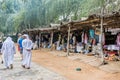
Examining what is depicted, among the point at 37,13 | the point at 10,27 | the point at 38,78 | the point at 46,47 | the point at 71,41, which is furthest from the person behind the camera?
the point at 10,27

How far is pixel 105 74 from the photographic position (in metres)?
10.4

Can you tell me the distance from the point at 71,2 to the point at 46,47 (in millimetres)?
5570

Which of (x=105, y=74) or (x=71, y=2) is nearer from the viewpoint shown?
(x=105, y=74)

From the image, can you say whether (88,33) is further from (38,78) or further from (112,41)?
(38,78)

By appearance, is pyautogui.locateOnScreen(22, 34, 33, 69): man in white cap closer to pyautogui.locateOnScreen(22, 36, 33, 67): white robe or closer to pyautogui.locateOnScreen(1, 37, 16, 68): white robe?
pyautogui.locateOnScreen(22, 36, 33, 67): white robe

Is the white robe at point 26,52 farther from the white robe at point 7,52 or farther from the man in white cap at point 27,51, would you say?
the white robe at point 7,52

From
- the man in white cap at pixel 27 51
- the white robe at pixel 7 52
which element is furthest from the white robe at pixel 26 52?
the white robe at pixel 7 52

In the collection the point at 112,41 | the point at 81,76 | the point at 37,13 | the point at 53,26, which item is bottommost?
the point at 81,76

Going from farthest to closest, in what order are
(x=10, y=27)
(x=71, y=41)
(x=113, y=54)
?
(x=10, y=27)
(x=71, y=41)
(x=113, y=54)

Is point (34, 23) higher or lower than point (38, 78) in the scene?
higher

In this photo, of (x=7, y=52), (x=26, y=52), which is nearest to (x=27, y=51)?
(x=26, y=52)

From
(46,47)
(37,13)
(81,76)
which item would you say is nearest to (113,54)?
(81,76)

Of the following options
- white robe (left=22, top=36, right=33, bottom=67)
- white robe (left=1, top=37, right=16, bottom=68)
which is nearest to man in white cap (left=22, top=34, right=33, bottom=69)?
white robe (left=22, top=36, right=33, bottom=67)

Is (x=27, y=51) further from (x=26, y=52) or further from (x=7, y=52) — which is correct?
(x=7, y=52)
